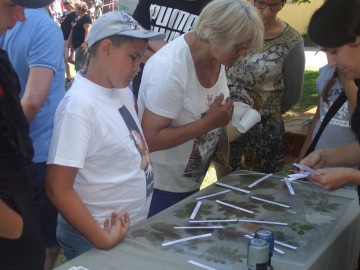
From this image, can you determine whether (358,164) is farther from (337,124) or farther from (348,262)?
(348,262)

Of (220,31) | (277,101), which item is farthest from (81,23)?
(220,31)

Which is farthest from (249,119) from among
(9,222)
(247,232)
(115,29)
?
(9,222)

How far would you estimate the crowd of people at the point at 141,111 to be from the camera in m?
1.39

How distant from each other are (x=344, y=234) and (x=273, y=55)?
117cm

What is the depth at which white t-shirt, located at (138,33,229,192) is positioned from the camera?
191cm

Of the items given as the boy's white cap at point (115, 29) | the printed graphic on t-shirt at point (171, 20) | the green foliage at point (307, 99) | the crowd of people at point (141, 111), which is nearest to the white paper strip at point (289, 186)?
the crowd of people at point (141, 111)

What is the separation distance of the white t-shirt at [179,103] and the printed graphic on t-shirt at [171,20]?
0.47m

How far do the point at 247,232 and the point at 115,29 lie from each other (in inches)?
32.1

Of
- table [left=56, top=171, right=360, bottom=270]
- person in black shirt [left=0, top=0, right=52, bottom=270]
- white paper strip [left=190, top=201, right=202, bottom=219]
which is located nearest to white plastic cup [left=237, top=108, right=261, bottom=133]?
table [left=56, top=171, right=360, bottom=270]

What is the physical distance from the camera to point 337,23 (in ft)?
5.00

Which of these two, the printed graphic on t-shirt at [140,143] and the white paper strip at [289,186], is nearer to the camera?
the printed graphic on t-shirt at [140,143]

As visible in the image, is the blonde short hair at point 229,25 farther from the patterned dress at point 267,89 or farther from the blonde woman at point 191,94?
the patterned dress at point 267,89

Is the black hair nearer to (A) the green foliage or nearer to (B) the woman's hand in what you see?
(B) the woman's hand

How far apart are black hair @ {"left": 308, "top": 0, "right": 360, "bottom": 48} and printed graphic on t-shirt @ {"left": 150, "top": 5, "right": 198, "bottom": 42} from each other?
1.06 metres
